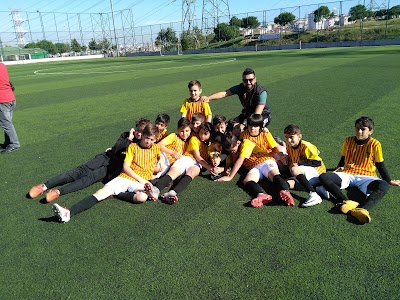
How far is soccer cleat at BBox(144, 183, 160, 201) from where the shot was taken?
14.4 feet

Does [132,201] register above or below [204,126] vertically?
below

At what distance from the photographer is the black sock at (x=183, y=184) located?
4.67 meters

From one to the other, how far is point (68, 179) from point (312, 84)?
35.6ft

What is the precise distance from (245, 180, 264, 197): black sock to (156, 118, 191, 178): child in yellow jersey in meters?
1.22

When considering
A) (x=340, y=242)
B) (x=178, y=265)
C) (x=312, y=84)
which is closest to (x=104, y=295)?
(x=178, y=265)

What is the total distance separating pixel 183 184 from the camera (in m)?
4.77

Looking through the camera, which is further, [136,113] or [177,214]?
[136,113]

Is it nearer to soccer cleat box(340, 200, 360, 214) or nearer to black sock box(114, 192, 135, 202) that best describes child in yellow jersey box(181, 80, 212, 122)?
black sock box(114, 192, 135, 202)

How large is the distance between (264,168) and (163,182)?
1.42 m

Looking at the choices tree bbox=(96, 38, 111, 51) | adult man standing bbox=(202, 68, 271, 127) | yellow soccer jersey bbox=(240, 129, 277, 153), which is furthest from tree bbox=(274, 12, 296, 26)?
yellow soccer jersey bbox=(240, 129, 277, 153)

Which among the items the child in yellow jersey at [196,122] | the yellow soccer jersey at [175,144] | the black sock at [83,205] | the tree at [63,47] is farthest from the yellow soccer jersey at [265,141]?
the tree at [63,47]

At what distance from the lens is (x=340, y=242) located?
3365mm

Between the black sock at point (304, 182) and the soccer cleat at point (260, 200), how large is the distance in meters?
0.52

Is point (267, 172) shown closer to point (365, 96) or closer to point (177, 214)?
point (177, 214)
